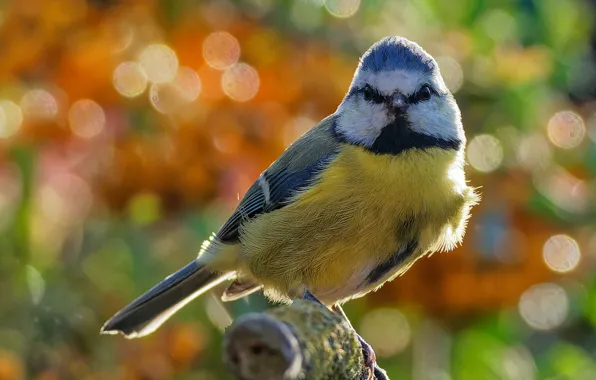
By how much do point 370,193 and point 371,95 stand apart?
194 mm

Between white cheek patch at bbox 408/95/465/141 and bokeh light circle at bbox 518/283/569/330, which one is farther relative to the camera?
bokeh light circle at bbox 518/283/569/330

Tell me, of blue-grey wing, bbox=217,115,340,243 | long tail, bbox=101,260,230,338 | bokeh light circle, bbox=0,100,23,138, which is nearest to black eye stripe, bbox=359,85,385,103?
blue-grey wing, bbox=217,115,340,243

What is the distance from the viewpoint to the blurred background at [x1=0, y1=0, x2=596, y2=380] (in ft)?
6.23


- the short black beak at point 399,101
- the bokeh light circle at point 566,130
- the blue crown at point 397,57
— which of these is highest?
the blue crown at point 397,57

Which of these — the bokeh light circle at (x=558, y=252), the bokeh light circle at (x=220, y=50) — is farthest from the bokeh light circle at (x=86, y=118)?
the bokeh light circle at (x=558, y=252)

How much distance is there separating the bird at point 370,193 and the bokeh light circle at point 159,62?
34 cm

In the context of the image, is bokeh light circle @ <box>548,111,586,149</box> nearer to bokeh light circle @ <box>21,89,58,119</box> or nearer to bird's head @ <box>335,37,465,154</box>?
bird's head @ <box>335,37,465,154</box>

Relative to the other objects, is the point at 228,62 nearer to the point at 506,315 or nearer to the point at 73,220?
the point at 73,220

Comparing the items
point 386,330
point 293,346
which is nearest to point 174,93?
point 386,330

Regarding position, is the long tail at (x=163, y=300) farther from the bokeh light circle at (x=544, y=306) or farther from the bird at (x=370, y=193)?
the bokeh light circle at (x=544, y=306)

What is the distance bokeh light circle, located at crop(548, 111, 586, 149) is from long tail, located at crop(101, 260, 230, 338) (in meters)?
0.87

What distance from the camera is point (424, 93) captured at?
1.68m

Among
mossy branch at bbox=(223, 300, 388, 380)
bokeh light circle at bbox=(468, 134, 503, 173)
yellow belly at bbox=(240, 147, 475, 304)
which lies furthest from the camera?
bokeh light circle at bbox=(468, 134, 503, 173)

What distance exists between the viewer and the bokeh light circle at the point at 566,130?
7.12ft
